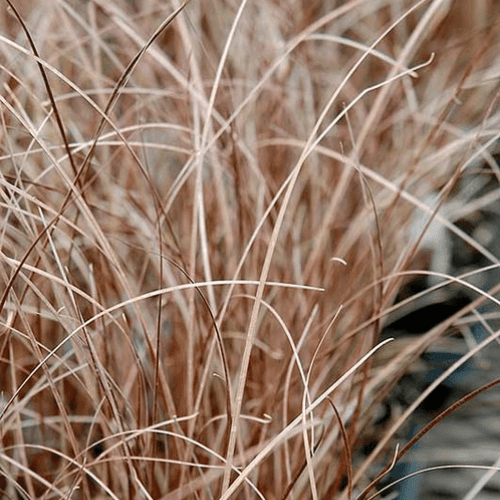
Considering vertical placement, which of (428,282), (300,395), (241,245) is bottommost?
(428,282)

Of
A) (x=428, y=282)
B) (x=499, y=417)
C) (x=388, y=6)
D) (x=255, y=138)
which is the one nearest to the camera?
(x=499, y=417)

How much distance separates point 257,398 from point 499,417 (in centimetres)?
26

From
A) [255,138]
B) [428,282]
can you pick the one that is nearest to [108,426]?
[255,138]

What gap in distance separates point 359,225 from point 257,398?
0.78 feet

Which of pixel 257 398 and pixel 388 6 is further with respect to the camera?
pixel 388 6

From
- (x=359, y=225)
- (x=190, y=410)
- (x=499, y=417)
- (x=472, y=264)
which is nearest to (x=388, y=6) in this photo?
(x=472, y=264)

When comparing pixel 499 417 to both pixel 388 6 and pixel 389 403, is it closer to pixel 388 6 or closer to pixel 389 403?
pixel 389 403

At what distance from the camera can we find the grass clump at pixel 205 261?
74cm

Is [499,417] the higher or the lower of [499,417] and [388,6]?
the lower

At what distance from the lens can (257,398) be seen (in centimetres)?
94

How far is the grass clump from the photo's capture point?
74cm

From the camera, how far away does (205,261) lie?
2.79ft

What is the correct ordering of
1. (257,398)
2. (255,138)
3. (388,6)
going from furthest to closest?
1. (388,6)
2. (255,138)
3. (257,398)

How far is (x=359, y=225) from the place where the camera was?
1089mm
